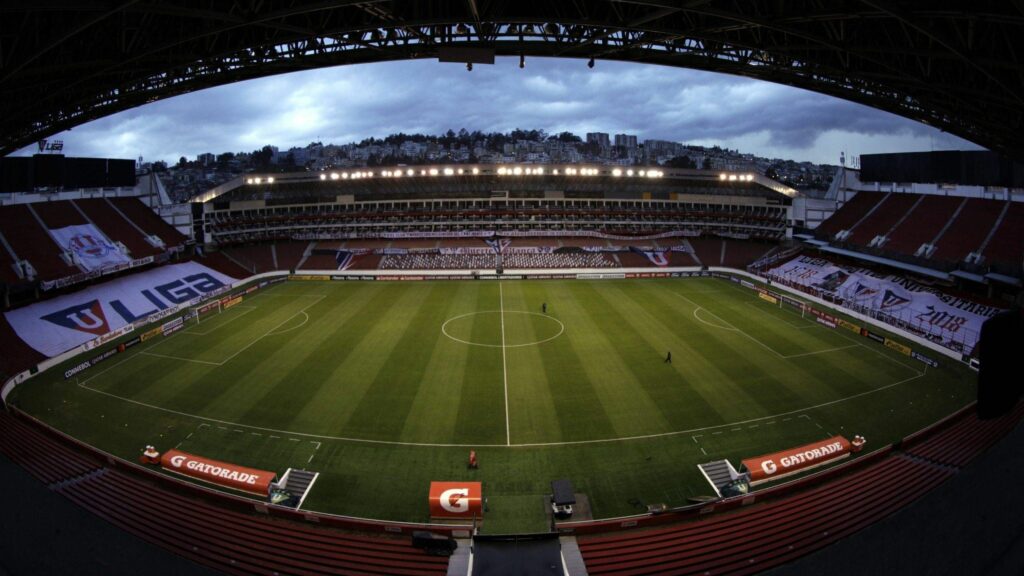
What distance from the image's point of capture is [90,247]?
139ft

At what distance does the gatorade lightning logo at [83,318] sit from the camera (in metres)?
34.1

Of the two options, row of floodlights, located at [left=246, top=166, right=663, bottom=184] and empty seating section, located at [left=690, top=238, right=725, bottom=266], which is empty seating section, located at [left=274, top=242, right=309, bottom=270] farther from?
empty seating section, located at [left=690, top=238, right=725, bottom=266]

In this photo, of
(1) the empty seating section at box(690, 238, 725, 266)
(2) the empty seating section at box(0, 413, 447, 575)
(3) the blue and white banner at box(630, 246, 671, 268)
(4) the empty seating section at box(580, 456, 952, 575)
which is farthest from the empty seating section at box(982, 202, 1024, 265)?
(2) the empty seating section at box(0, 413, 447, 575)

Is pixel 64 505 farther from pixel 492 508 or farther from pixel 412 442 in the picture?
pixel 412 442

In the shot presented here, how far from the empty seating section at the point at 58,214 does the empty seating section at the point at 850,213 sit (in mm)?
71803

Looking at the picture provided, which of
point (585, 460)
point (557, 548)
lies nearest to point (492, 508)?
point (585, 460)

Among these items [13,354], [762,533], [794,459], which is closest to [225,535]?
[762,533]

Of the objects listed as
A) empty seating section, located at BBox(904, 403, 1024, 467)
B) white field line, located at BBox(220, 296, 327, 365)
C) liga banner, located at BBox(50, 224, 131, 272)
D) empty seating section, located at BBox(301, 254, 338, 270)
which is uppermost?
liga banner, located at BBox(50, 224, 131, 272)

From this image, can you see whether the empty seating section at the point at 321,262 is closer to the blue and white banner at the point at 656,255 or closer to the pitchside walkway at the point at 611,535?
the blue and white banner at the point at 656,255

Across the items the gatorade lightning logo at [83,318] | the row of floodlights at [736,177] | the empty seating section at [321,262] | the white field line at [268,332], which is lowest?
the white field line at [268,332]

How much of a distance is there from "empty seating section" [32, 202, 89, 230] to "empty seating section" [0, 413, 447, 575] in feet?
115

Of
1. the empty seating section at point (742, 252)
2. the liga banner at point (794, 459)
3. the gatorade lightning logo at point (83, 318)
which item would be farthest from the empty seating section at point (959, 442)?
the gatorade lightning logo at point (83, 318)

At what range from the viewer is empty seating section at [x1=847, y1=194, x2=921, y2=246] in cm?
4688

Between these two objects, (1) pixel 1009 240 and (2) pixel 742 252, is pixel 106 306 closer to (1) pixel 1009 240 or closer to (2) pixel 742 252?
(2) pixel 742 252
